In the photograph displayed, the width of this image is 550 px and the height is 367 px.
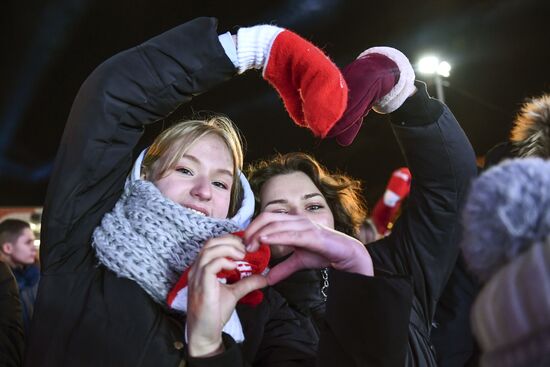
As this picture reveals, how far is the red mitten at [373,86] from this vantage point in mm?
1113

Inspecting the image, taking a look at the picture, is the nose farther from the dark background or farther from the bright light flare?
the bright light flare

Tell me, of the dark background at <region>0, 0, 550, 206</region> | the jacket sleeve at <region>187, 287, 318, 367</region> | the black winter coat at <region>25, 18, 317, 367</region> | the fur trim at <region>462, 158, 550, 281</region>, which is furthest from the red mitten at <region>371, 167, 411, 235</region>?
the fur trim at <region>462, 158, 550, 281</region>

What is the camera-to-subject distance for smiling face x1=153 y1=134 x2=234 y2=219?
1.25 meters

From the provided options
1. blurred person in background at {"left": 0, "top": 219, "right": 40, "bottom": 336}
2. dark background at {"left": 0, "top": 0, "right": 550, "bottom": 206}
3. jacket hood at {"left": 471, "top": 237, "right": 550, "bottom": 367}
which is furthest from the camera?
dark background at {"left": 0, "top": 0, "right": 550, "bottom": 206}

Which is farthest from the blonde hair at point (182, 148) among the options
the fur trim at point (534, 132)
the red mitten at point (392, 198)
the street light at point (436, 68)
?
the street light at point (436, 68)

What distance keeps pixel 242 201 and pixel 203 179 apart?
19 cm

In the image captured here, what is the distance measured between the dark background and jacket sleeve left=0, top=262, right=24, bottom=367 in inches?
70.9

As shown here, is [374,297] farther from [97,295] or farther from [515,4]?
[515,4]

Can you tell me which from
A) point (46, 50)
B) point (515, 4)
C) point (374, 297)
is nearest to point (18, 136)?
point (46, 50)

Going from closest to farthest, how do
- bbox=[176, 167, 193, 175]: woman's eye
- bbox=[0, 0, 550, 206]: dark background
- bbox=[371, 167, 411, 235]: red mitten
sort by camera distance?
bbox=[176, 167, 193, 175]: woman's eye, bbox=[371, 167, 411, 235]: red mitten, bbox=[0, 0, 550, 206]: dark background

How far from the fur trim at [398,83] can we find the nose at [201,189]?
437 mm

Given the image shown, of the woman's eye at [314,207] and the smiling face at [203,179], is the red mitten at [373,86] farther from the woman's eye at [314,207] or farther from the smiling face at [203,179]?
the woman's eye at [314,207]

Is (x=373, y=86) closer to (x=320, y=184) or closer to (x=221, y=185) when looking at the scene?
(x=221, y=185)

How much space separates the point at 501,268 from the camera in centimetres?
47
